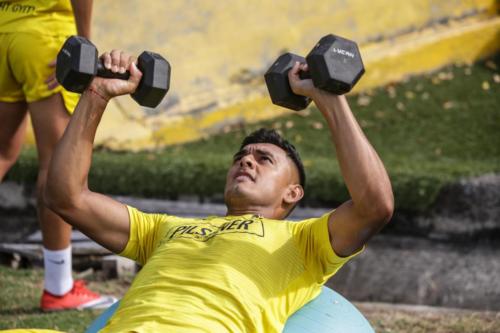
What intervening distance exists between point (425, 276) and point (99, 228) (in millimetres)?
2520

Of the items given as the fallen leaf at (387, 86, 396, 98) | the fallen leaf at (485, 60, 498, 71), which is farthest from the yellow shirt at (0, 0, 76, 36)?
the fallen leaf at (485, 60, 498, 71)

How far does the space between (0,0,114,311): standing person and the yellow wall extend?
2599 millimetres

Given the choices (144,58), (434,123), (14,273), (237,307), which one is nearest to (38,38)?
(144,58)

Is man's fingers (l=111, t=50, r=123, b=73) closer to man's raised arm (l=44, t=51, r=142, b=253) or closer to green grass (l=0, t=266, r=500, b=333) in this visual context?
man's raised arm (l=44, t=51, r=142, b=253)

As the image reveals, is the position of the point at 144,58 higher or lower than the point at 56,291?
higher

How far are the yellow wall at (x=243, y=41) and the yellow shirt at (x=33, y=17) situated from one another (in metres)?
2.67

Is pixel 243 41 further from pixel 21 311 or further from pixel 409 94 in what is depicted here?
pixel 21 311

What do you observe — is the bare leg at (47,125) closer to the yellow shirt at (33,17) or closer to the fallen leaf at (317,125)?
the yellow shirt at (33,17)

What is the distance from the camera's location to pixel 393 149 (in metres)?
7.20

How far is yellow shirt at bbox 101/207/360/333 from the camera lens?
310 cm

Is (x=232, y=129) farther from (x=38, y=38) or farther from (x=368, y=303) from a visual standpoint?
(x=38, y=38)

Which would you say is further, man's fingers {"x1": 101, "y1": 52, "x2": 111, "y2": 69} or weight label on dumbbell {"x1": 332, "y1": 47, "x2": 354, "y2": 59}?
man's fingers {"x1": 101, "y1": 52, "x2": 111, "y2": 69}

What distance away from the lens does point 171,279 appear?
3.26m

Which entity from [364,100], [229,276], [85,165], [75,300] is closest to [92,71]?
[85,165]
